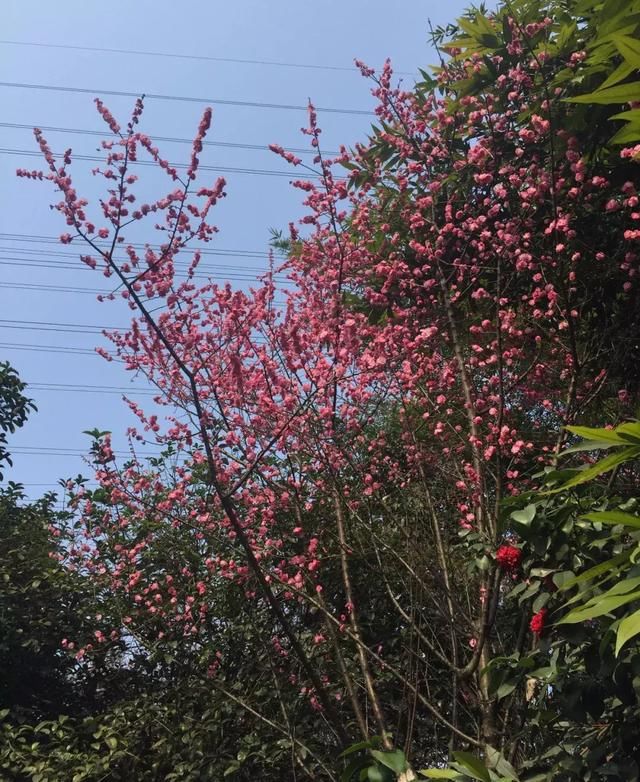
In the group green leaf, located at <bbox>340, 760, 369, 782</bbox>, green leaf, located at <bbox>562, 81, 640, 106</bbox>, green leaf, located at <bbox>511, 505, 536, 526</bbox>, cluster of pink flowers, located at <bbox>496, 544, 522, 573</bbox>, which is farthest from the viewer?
cluster of pink flowers, located at <bbox>496, 544, 522, 573</bbox>

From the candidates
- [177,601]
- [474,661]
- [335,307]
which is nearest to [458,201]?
[335,307]

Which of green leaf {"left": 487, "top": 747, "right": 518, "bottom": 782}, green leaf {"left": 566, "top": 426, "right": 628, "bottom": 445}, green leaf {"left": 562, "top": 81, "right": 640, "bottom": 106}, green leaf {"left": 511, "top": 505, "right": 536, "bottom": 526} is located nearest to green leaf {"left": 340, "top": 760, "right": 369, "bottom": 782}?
green leaf {"left": 487, "top": 747, "right": 518, "bottom": 782}

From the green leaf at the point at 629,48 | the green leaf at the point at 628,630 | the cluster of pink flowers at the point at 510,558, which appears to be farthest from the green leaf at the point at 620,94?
the cluster of pink flowers at the point at 510,558

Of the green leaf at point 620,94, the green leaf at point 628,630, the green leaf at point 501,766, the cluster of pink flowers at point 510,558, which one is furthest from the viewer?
the cluster of pink flowers at point 510,558

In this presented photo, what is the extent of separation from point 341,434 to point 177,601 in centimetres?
170

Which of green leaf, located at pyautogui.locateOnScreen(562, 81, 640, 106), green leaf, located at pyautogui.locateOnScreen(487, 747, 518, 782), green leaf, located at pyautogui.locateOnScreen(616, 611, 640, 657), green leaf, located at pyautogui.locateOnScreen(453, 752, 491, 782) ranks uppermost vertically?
green leaf, located at pyautogui.locateOnScreen(562, 81, 640, 106)

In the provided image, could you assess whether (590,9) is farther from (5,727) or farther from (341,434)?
(5,727)

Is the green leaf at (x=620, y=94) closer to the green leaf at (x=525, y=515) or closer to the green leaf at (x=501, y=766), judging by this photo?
the green leaf at (x=525, y=515)

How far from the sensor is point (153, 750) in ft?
12.7

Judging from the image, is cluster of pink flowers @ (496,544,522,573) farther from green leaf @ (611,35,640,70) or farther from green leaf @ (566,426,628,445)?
green leaf @ (611,35,640,70)

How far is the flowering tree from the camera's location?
301cm

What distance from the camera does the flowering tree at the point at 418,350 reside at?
301 cm

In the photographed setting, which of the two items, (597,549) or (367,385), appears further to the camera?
(367,385)

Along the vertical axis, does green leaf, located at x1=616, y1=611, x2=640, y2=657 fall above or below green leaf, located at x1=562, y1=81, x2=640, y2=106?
below
